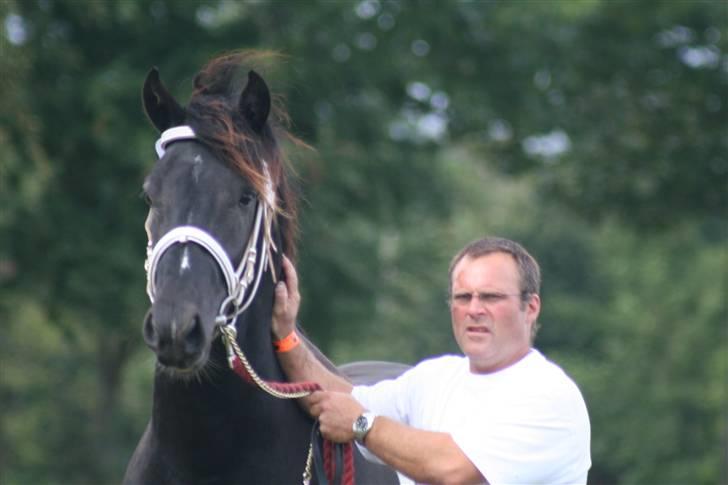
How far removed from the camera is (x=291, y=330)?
446cm

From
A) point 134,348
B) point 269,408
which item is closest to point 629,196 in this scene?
point 134,348

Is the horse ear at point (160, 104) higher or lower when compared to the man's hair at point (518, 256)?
higher

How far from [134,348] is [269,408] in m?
20.1

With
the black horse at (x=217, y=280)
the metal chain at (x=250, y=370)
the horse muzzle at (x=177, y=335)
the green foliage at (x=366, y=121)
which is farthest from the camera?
the green foliage at (x=366, y=121)

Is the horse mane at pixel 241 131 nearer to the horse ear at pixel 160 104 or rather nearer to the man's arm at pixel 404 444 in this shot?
the horse ear at pixel 160 104

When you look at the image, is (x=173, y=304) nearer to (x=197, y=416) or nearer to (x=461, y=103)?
(x=197, y=416)

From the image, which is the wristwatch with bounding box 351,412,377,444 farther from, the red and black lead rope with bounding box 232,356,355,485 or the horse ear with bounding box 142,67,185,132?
the horse ear with bounding box 142,67,185,132

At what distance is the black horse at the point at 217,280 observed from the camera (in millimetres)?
3877

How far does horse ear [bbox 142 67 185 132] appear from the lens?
4.27m

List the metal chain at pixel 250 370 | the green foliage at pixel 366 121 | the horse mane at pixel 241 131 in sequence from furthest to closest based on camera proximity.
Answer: the green foliage at pixel 366 121 < the horse mane at pixel 241 131 < the metal chain at pixel 250 370

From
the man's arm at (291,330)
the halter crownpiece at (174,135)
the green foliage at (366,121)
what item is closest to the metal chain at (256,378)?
the man's arm at (291,330)

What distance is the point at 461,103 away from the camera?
15914 mm

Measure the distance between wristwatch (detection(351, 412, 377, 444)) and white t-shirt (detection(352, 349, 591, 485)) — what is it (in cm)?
27

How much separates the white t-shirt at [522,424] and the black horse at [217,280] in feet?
1.76
